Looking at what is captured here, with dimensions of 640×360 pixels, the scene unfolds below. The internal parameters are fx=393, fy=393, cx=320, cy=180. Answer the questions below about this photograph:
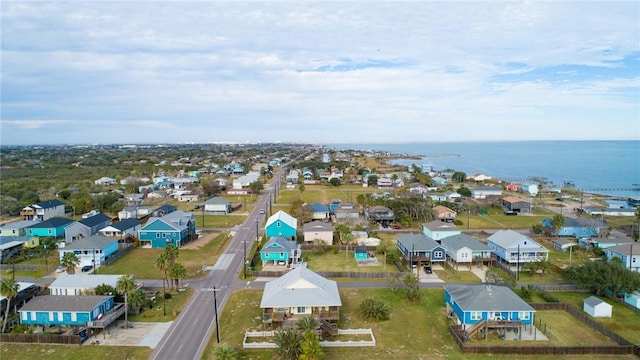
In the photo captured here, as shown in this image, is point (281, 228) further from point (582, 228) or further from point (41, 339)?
point (582, 228)

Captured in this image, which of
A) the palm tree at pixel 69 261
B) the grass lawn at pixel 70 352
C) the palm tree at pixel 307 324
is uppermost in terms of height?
the palm tree at pixel 69 261

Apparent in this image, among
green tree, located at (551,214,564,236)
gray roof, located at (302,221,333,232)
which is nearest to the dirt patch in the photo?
gray roof, located at (302,221,333,232)

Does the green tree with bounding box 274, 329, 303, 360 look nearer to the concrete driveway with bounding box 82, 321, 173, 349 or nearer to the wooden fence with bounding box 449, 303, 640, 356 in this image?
the concrete driveway with bounding box 82, 321, 173, 349

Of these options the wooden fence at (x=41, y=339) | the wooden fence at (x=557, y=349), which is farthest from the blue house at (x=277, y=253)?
the wooden fence at (x=557, y=349)

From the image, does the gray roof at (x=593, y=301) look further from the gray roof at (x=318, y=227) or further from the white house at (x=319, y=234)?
the gray roof at (x=318, y=227)

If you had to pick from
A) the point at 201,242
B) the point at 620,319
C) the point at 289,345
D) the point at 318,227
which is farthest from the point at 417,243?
the point at 201,242

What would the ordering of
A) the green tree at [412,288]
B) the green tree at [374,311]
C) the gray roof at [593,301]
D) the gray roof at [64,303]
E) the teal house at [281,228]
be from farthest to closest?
the teal house at [281,228]
the green tree at [412,288]
the gray roof at [593,301]
the green tree at [374,311]
the gray roof at [64,303]

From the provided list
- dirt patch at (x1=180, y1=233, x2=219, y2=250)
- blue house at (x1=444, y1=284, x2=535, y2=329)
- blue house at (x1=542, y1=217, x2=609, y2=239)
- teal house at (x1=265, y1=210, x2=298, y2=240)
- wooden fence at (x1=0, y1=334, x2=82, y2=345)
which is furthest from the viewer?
blue house at (x1=542, y1=217, x2=609, y2=239)

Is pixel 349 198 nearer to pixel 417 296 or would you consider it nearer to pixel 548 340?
pixel 417 296
